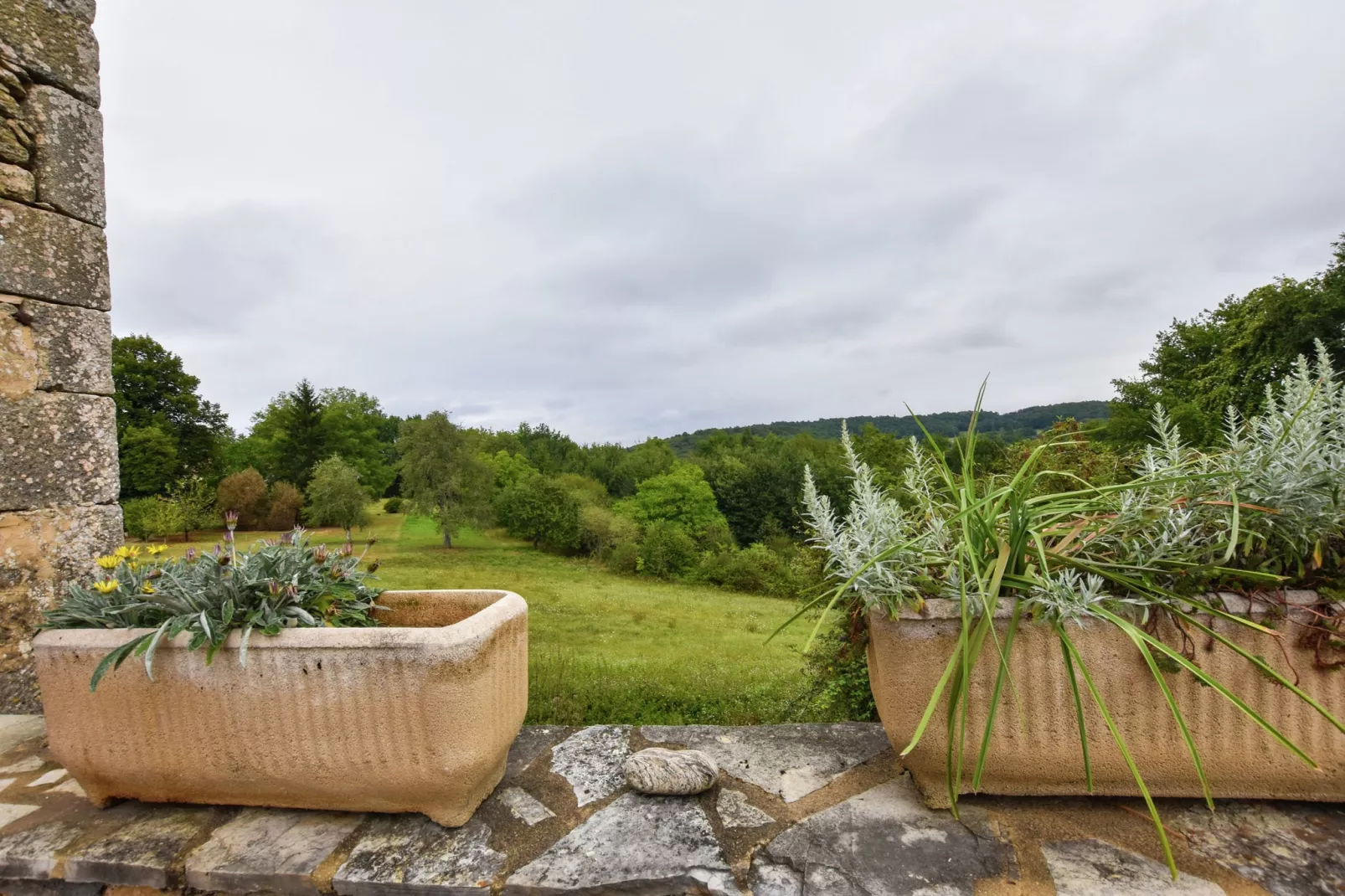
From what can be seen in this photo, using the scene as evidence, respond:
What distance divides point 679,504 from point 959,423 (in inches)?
924

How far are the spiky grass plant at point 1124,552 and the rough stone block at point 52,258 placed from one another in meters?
3.14

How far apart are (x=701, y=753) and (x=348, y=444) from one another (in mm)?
22536

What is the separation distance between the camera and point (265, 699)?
146 centimetres

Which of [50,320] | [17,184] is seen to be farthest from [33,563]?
[17,184]

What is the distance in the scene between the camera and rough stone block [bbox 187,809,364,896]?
1364mm

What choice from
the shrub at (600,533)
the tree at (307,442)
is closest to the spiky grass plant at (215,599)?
the tree at (307,442)

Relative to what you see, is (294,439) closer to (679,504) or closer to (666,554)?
(666,554)

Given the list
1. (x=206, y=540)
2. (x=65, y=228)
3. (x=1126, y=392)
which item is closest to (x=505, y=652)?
(x=65, y=228)

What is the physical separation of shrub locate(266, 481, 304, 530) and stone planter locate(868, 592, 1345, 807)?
45.3 ft

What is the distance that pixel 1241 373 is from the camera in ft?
40.2

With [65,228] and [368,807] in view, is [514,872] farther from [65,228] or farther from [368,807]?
[65,228]

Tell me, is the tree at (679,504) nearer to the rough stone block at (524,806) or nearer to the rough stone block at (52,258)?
the rough stone block at (52,258)

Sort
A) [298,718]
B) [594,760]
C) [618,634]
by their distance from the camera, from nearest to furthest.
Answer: [298,718] → [594,760] → [618,634]

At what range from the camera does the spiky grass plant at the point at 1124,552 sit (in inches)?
51.2
